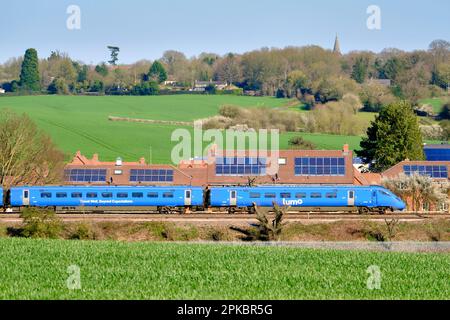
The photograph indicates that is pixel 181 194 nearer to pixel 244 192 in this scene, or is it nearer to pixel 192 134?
pixel 244 192

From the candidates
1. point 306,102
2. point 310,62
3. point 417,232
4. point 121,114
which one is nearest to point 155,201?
point 417,232

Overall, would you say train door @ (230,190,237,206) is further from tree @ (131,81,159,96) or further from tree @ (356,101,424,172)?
tree @ (131,81,159,96)

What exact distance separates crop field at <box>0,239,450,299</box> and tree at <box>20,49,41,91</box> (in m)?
133

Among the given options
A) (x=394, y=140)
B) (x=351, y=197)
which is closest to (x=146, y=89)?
(x=394, y=140)

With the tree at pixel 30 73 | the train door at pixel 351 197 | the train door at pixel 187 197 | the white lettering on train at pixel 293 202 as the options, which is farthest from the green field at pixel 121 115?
the train door at pixel 351 197

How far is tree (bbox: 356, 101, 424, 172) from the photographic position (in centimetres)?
8606

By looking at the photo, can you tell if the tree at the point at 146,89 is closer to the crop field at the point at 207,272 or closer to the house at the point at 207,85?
the house at the point at 207,85

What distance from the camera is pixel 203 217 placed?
170 feet

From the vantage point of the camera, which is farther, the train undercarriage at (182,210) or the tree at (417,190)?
the tree at (417,190)

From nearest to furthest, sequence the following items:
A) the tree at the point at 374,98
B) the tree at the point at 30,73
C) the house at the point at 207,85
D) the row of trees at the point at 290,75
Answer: the tree at the point at 374,98, the row of trees at the point at 290,75, the tree at the point at 30,73, the house at the point at 207,85

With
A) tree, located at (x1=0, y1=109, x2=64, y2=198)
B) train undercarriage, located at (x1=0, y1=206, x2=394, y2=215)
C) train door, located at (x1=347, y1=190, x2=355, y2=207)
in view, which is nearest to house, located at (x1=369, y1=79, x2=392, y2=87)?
tree, located at (x1=0, y1=109, x2=64, y2=198)

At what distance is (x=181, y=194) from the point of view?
55125 mm

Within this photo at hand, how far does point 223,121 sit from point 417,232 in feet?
250

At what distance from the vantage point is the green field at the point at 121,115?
10592 centimetres
